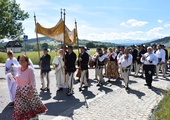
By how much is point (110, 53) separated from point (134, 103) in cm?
638

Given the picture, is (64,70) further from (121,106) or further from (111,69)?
(111,69)

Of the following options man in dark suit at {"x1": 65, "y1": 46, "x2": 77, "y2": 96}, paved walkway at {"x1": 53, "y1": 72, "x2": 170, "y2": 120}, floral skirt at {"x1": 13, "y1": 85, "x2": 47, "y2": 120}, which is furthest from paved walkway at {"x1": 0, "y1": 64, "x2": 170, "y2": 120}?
floral skirt at {"x1": 13, "y1": 85, "x2": 47, "y2": 120}

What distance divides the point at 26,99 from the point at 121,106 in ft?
11.7

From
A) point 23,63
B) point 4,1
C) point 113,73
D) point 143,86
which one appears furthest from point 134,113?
point 4,1

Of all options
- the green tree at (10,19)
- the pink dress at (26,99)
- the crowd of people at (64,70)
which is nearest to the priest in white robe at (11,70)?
the crowd of people at (64,70)

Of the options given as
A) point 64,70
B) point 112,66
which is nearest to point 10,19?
point 112,66

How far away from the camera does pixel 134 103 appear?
9664 millimetres

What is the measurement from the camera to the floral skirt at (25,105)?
673cm

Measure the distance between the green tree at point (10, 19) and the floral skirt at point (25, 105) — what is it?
3056cm

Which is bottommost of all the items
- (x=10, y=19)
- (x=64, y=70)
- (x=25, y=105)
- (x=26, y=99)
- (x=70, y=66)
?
(x=25, y=105)

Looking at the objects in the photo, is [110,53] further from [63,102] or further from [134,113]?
[134,113]

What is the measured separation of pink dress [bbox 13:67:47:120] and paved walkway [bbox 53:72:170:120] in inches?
47.2

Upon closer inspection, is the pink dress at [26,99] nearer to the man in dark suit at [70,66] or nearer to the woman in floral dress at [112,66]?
the man in dark suit at [70,66]

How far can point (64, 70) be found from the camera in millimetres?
12016
